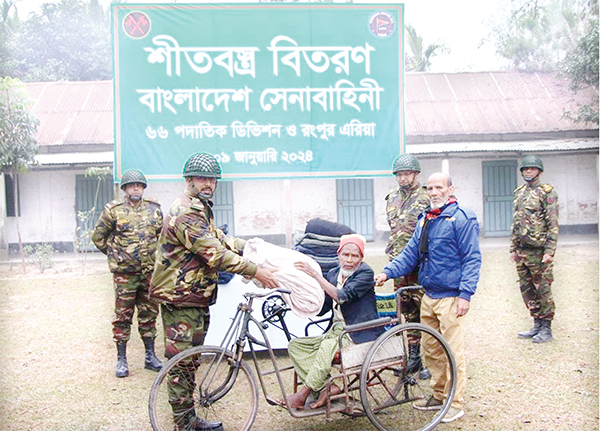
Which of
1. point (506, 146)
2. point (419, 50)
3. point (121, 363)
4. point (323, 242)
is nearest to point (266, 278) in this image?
point (323, 242)

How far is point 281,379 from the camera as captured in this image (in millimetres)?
3795

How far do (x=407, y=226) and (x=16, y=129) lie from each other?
9.28 meters

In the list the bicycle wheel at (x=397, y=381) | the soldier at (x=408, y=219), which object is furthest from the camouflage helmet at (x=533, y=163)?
the bicycle wheel at (x=397, y=381)

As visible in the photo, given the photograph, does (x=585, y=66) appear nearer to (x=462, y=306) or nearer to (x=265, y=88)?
(x=265, y=88)

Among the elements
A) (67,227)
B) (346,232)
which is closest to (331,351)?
(346,232)

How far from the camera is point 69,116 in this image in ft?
52.9

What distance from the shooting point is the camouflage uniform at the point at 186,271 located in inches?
141

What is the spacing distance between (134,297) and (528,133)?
13.4 metres

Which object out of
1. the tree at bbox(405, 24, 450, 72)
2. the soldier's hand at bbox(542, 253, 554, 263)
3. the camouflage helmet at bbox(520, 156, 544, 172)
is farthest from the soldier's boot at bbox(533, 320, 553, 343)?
the tree at bbox(405, 24, 450, 72)

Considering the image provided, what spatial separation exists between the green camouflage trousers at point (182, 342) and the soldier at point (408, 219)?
187 cm

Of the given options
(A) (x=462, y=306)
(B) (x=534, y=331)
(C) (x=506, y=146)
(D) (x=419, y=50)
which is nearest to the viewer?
(A) (x=462, y=306)

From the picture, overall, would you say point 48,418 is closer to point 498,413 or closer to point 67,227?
point 498,413

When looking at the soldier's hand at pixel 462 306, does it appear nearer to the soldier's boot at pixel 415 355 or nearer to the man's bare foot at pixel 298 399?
the soldier's boot at pixel 415 355

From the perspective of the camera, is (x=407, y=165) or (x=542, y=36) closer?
(x=407, y=165)
